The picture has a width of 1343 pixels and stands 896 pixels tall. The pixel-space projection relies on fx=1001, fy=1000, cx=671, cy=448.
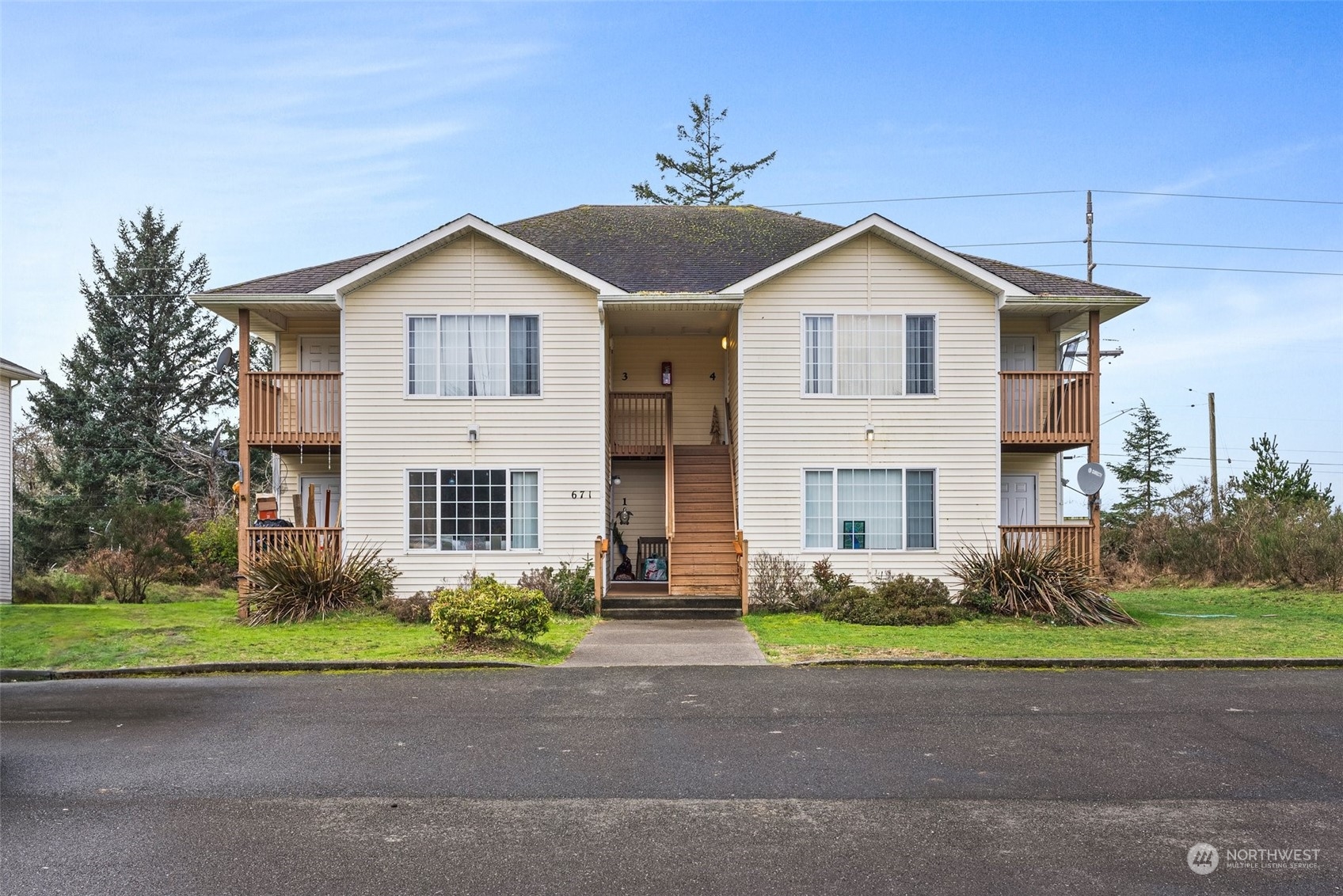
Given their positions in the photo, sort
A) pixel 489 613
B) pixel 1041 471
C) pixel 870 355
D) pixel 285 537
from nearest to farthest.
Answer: pixel 489 613 → pixel 285 537 → pixel 870 355 → pixel 1041 471

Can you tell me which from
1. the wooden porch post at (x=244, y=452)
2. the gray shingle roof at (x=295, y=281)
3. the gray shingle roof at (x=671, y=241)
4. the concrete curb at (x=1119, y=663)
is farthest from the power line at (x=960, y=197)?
the concrete curb at (x=1119, y=663)

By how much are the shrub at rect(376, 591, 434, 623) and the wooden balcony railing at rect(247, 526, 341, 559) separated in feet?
5.13

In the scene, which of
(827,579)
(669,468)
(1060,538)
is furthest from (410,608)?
(1060,538)

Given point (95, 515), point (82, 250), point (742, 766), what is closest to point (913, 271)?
point (742, 766)

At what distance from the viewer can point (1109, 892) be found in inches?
198

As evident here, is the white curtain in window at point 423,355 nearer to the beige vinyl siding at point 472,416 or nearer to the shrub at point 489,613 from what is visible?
the beige vinyl siding at point 472,416

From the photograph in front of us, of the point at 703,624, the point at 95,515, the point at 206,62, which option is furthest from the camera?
the point at 95,515

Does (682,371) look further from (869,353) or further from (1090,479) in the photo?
(1090,479)

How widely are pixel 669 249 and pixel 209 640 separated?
11.7 meters

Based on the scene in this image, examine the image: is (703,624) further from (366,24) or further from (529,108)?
(529,108)

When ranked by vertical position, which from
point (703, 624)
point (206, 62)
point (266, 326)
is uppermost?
point (206, 62)

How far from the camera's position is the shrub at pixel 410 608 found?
1622cm

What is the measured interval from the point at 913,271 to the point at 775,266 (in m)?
2.60

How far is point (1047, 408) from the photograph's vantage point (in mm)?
18438
